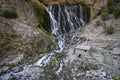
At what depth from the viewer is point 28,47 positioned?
9.30 m

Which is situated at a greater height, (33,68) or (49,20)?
(49,20)

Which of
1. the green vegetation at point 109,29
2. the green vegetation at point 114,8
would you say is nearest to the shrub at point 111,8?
the green vegetation at point 114,8

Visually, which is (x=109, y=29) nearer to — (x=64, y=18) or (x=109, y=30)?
(x=109, y=30)

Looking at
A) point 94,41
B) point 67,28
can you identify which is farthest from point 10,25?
point 94,41

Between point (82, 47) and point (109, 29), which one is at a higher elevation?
point (109, 29)

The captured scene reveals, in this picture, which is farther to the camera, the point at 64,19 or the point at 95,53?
the point at 64,19

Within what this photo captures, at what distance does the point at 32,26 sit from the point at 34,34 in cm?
86

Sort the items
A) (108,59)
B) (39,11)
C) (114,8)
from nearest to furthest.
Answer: (108,59) → (39,11) → (114,8)

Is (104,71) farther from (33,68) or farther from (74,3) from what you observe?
(74,3)

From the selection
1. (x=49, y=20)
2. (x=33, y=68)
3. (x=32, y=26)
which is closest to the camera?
(x=33, y=68)

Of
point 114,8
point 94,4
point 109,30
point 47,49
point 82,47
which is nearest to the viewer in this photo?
point 82,47

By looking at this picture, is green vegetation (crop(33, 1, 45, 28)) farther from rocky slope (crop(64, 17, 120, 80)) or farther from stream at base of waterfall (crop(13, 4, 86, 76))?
rocky slope (crop(64, 17, 120, 80))

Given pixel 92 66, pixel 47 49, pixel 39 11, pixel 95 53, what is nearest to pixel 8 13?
pixel 39 11

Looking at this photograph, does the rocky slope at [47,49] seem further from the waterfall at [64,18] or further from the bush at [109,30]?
the waterfall at [64,18]
